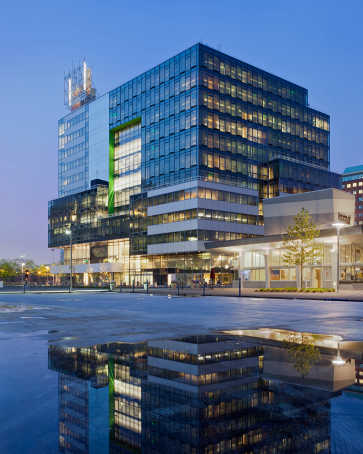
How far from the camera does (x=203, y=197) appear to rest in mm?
88938

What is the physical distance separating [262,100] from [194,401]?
106076 millimetres

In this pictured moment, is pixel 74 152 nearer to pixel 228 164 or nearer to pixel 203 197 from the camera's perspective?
pixel 228 164

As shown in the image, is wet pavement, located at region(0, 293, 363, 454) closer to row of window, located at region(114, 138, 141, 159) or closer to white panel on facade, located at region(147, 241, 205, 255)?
white panel on facade, located at region(147, 241, 205, 255)

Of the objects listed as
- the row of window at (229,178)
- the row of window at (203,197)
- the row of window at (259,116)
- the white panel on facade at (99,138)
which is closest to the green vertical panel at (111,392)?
the row of window at (203,197)

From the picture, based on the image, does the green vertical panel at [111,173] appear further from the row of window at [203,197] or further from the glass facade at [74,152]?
the row of window at [203,197]

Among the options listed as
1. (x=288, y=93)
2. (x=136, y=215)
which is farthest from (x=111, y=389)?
(x=288, y=93)

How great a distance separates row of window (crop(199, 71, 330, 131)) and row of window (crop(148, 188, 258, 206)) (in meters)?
22.0

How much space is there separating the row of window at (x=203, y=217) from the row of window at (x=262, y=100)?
26294 mm

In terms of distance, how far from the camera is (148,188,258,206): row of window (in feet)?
292

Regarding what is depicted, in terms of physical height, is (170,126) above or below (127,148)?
above

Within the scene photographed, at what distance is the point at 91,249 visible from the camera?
397 feet

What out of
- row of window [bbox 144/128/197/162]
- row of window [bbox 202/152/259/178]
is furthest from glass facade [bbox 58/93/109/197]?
row of window [bbox 202/152/259/178]

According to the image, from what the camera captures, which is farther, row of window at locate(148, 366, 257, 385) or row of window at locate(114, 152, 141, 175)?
row of window at locate(114, 152, 141, 175)

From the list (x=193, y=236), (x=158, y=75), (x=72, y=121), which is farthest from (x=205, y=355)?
(x=72, y=121)
